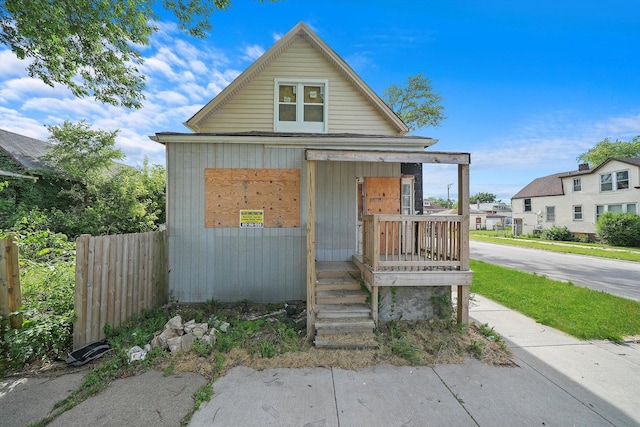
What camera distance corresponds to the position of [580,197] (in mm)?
19969

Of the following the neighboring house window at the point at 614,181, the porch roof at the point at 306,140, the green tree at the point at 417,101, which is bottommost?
the porch roof at the point at 306,140

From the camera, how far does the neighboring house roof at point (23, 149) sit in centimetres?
1129

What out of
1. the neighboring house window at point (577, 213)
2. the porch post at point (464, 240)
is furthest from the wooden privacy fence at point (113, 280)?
the neighboring house window at point (577, 213)

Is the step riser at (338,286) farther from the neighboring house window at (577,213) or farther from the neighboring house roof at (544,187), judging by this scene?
the neighboring house roof at (544,187)

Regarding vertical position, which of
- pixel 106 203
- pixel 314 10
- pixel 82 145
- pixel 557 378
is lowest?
pixel 557 378

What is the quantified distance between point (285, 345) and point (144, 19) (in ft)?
28.5

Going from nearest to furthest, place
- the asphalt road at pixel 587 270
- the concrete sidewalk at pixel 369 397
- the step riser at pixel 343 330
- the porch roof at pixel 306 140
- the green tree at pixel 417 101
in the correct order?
1. the concrete sidewalk at pixel 369 397
2. the step riser at pixel 343 330
3. the porch roof at pixel 306 140
4. the asphalt road at pixel 587 270
5. the green tree at pixel 417 101

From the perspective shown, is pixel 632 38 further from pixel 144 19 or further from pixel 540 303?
pixel 144 19

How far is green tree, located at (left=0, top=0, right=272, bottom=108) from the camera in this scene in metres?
5.22

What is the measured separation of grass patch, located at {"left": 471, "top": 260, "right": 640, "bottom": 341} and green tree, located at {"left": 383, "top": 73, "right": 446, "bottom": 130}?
508 inches

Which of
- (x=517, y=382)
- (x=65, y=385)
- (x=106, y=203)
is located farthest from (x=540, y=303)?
(x=106, y=203)

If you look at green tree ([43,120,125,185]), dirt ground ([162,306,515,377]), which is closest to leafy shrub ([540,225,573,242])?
dirt ground ([162,306,515,377])

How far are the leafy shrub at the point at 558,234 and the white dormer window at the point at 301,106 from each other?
2320cm

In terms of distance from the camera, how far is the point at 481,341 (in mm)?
4031
